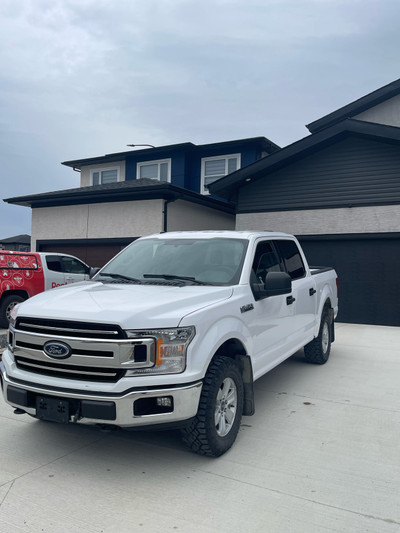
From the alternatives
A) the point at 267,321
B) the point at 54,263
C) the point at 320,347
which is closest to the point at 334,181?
the point at 320,347

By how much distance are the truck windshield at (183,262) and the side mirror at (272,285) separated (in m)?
0.25

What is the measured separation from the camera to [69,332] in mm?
3311

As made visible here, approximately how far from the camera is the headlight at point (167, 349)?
319cm

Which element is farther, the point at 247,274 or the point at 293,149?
the point at 293,149

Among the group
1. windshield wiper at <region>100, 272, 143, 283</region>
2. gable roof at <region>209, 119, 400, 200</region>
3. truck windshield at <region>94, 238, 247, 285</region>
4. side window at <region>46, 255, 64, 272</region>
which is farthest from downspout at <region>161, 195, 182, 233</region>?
windshield wiper at <region>100, 272, 143, 283</region>

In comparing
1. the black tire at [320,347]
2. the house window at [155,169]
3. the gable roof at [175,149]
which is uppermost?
the gable roof at [175,149]

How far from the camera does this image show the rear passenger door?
220 inches

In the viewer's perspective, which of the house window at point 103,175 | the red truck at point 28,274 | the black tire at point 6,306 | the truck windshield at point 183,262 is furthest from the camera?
the house window at point 103,175

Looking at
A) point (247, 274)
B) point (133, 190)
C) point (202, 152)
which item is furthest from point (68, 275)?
point (202, 152)

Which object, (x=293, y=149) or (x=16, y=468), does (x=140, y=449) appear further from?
(x=293, y=149)

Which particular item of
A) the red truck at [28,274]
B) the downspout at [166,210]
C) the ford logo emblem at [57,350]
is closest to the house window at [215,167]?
the downspout at [166,210]

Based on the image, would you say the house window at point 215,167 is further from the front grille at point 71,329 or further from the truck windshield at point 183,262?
the front grille at point 71,329

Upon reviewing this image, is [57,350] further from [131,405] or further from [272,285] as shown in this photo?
[272,285]

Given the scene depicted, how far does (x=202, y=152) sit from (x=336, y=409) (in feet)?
49.2
